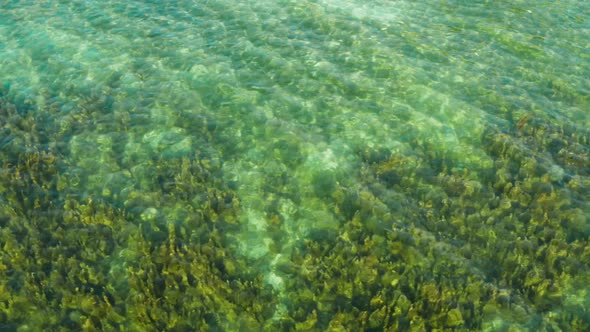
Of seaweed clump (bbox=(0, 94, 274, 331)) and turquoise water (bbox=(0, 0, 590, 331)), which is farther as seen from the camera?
turquoise water (bbox=(0, 0, 590, 331))

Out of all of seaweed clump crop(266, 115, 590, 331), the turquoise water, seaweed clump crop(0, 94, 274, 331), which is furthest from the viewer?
the turquoise water

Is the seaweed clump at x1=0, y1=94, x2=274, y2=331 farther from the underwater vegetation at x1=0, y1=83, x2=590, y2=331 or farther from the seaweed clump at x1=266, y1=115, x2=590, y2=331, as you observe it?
the seaweed clump at x1=266, y1=115, x2=590, y2=331

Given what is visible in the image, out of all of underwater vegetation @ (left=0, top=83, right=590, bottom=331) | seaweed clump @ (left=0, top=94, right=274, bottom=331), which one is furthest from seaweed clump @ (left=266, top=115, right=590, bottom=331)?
seaweed clump @ (left=0, top=94, right=274, bottom=331)

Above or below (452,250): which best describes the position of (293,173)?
above

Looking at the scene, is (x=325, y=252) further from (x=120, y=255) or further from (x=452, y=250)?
(x=120, y=255)

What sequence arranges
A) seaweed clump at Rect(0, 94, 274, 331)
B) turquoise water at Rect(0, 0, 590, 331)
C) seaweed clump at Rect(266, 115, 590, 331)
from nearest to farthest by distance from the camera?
seaweed clump at Rect(0, 94, 274, 331) → seaweed clump at Rect(266, 115, 590, 331) → turquoise water at Rect(0, 0, 590, 331)

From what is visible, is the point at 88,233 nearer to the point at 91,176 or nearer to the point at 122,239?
the point at 122,239

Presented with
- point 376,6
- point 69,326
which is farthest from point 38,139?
point 376,6

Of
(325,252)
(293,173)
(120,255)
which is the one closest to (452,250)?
(325,252)
